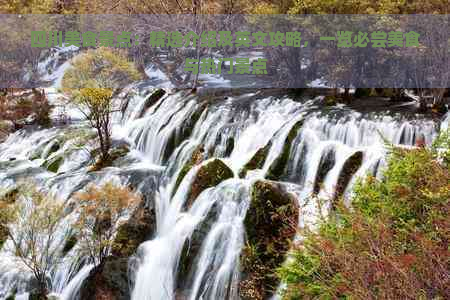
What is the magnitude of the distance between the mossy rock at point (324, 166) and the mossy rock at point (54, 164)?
491 inches

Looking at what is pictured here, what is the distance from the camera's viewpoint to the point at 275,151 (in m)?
16.7

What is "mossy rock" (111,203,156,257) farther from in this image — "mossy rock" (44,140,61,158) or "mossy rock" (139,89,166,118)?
"mossy rock" (139,89,166,118)

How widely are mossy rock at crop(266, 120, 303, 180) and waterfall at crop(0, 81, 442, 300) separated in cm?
6

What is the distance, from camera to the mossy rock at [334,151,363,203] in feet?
45.5

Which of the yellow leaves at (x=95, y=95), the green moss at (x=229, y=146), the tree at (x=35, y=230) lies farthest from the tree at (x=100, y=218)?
the yellow leaves at (x=95, y=95)

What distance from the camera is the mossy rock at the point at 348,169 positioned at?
45.5ft

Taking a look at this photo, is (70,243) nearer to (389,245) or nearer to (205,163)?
(205,163)

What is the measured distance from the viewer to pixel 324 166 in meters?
15.1

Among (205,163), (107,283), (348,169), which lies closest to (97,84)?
(205,163)

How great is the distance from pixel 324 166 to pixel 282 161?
5.35 ft

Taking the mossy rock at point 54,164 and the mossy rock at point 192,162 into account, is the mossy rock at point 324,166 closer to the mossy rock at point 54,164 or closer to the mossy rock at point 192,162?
the mossy rock at point 192,162

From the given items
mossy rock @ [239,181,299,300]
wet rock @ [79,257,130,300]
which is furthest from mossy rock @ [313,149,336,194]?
wet rock @ [79,257,130,300]

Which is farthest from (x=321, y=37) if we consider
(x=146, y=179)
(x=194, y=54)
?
(x=194, y=54)

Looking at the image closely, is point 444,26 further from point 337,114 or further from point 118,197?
point 118,197
